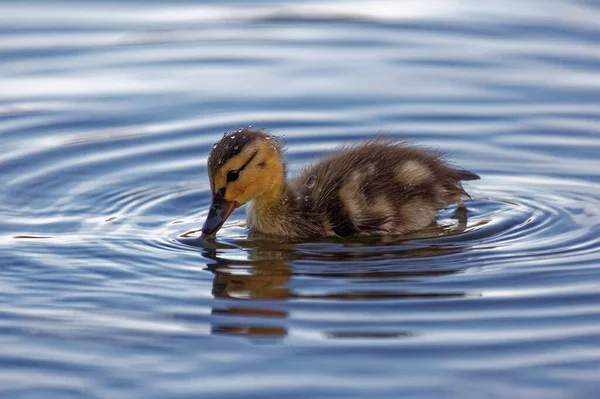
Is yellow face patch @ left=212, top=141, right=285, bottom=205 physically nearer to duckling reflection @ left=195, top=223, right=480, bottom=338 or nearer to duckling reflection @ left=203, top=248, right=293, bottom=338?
duckling reflection @ left=195, top=223, right=480, bottom=338

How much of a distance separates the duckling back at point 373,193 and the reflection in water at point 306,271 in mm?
101

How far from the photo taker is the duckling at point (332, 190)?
6535 mm

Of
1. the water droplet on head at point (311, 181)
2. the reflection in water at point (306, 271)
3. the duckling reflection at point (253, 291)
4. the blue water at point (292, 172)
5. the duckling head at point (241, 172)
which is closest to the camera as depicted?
the blue water at point (292, 172)

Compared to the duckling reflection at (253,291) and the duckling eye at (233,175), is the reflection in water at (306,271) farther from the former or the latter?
the duckling eye at (233,175)

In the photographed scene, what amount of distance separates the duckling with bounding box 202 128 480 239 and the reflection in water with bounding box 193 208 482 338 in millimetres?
106

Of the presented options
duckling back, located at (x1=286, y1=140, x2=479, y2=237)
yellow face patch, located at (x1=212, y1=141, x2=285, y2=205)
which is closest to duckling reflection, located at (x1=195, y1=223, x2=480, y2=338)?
duckling back, located at (x1=286, y1=140, x2=479, y2=237)

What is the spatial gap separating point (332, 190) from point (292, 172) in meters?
1.05

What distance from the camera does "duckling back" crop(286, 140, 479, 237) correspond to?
6559 mm

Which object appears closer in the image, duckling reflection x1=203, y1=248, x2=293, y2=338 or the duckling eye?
duckling reflection x1=203, y1=248, x2=293, y2=338

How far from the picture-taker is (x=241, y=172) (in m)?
6.56

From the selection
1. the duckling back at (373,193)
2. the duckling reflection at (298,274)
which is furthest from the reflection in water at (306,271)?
the duckling back at (373,193)

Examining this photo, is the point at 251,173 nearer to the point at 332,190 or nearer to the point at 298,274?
the point at 332,190

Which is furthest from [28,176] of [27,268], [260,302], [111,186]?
[260,302]

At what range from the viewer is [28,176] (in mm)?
7633
